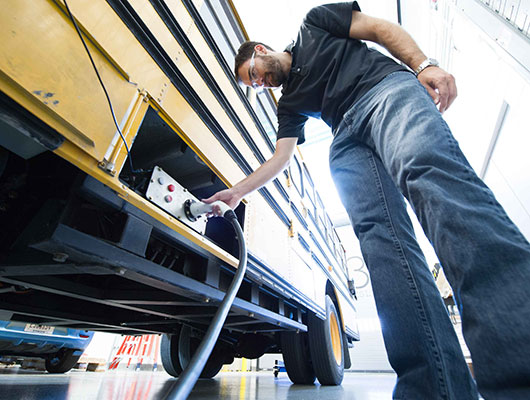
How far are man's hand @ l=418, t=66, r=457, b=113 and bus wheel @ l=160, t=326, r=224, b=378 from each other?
271cm

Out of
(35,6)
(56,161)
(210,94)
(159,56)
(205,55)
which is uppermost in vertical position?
(205,55)

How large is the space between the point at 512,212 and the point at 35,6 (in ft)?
16.7

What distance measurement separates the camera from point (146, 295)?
1218 millimetres

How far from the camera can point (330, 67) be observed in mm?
1059

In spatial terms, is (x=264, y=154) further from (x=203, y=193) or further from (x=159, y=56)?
(x=159, y=56)

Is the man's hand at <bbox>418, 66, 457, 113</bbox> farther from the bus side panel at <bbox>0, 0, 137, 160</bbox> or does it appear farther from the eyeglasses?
the bus side panel at <bbox>0, 0, 137, 160</bbox>

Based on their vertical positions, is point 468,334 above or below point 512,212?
below

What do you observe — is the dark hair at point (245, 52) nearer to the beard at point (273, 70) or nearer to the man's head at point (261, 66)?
the man's head at point (261, 66)

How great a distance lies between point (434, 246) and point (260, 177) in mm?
804

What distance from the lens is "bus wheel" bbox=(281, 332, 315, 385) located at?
2.40 meters

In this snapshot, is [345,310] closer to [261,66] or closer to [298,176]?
[298,176]

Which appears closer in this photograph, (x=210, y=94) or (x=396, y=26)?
(x=396, y=26)

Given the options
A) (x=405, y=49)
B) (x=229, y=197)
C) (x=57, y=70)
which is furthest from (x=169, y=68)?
(x=405, y=49)

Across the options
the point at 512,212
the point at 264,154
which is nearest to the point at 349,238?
the point at 512,212
